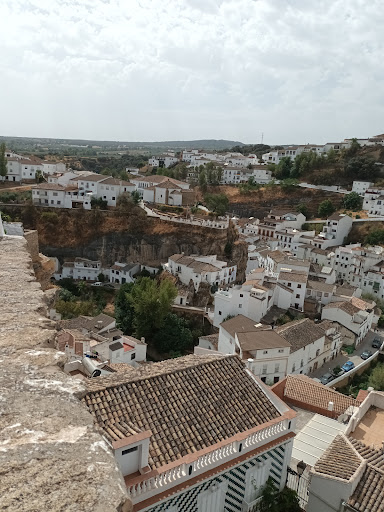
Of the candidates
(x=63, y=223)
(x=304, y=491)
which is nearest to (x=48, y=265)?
(x=304, y=491)

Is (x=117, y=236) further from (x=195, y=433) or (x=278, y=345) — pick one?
(x=195, y=433)

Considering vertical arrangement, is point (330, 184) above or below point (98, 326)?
above

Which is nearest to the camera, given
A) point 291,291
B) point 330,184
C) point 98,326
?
point 98,326

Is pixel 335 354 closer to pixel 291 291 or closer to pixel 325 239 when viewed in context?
pixel 291 291

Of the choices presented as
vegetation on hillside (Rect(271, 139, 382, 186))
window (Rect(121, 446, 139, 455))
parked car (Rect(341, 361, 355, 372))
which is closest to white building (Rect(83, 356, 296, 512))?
window (Rect(121, 446, 139, 455))

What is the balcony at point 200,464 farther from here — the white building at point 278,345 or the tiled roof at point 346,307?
the tiled roof at point 346,307

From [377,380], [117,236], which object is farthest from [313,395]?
[117,236]

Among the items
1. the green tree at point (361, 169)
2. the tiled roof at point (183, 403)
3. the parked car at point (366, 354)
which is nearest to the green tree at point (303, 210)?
the green tree at point (361, 169)
